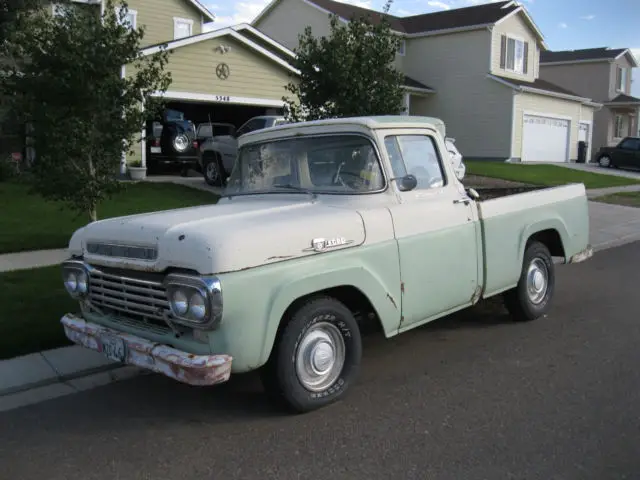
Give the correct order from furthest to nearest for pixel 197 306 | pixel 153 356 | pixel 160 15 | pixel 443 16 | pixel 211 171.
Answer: pixel 443 16, pixel 160 15, pixel 211 171, pixel 153 356, pixel 197 306

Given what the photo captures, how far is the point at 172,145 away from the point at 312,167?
47.4 feet

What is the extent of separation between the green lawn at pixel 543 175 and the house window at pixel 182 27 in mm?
11807

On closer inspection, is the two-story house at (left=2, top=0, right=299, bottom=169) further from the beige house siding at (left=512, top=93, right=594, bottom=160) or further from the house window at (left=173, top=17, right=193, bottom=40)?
the beige house siding at (left=512, top=93, right=594, bottom=160)

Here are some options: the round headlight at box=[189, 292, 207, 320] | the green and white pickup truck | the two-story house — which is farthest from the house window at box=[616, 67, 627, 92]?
the round headlight at box=[189, 292, 207, 320]

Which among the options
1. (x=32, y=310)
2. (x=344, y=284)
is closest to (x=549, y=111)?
(x=32, y=310)

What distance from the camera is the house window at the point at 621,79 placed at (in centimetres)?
4028

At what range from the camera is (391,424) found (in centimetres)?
414

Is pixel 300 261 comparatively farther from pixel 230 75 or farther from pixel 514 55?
pixel 514 55

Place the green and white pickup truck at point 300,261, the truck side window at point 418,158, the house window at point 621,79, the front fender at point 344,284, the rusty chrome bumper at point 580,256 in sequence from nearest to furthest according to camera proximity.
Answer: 1. the green and white pickup truck at point 300,261
2. the front fender at point 344,284
3. the truck side window at point 418,158
4. the rusty chrome bumper at point 580,256
5. the house window at point 621,79

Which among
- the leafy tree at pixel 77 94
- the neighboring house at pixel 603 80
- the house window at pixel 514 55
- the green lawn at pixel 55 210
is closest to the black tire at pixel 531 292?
the leafy tree at pixel 77 94

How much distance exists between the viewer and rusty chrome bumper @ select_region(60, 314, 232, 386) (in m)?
3.71

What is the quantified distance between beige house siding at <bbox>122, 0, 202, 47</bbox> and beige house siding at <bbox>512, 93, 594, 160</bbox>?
1453cm

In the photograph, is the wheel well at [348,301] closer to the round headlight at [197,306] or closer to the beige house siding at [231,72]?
the round headlight at [197,306]

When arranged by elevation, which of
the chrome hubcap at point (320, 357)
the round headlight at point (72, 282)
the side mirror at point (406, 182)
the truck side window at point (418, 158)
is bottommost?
the chrome hubcap at point (320, 357)
